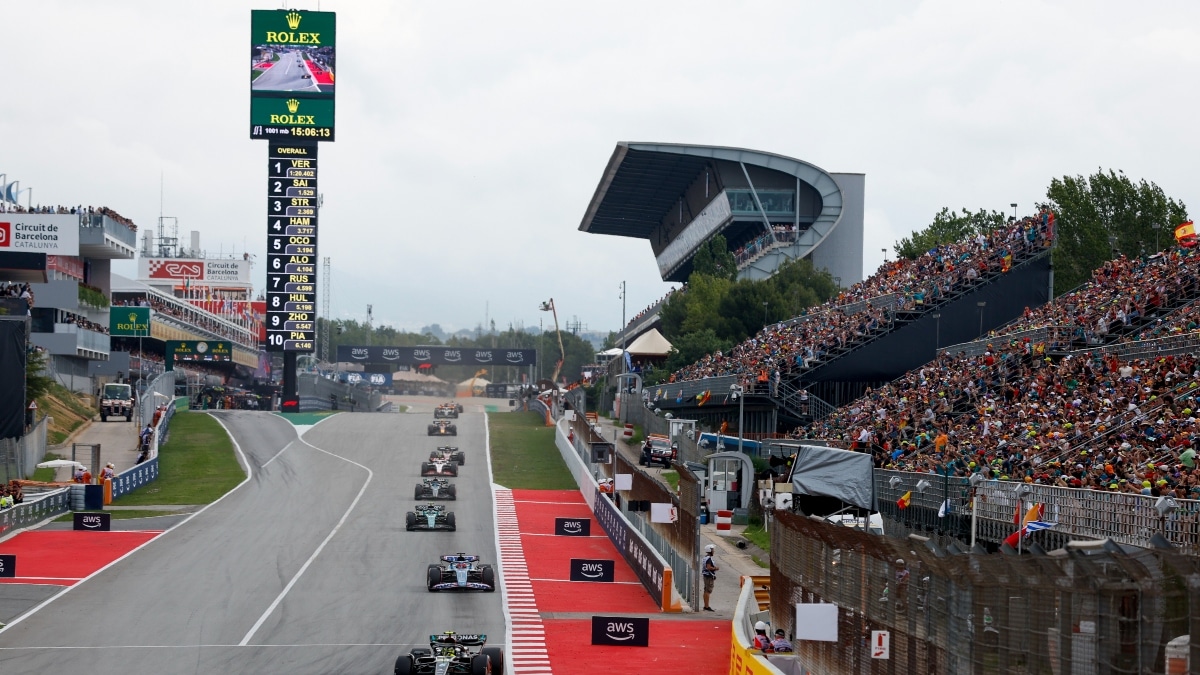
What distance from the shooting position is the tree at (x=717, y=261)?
98.9 m

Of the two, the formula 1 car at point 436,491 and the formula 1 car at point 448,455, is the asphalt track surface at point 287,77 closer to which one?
the formula 1 car at point 448,455

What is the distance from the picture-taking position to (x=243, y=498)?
175 feet

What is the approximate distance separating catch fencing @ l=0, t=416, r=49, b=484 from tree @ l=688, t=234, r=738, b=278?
5189 centimetres

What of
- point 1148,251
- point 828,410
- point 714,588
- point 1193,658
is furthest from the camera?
point 1148,251

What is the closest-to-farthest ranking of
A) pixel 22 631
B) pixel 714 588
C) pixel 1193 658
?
pixel 1193 658 → pixel 22 631 → pixel 714 588

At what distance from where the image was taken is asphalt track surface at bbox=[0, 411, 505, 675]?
25.1 metres

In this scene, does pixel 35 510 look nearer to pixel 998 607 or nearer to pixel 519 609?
pixel 519 609

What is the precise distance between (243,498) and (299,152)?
3279 centimetres

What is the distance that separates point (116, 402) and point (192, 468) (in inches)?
546

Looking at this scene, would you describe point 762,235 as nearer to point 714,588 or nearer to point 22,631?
point 714,588

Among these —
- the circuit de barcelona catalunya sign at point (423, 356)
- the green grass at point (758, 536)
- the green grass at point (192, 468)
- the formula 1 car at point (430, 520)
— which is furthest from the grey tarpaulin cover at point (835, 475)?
the circuit de barcelona catalunya sign at point (423, 356)

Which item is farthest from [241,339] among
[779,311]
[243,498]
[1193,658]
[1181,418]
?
[1193,658]

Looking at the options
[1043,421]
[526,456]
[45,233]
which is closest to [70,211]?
[45,233]

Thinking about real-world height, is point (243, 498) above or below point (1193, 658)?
below
